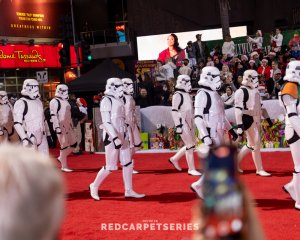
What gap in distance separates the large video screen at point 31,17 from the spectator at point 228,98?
55.7 ft

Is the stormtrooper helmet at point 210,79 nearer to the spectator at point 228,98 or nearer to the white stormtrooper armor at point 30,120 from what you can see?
the white stormtrooper armor at point 30,120

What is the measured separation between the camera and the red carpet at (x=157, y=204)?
6117 mm

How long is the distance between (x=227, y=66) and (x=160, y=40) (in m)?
9.35

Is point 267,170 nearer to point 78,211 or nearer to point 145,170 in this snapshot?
point 145,170

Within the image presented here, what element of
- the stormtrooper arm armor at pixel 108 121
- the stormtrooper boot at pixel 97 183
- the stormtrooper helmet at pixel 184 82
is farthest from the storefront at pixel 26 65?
the stormtrooper arm armor at pixel 108 121

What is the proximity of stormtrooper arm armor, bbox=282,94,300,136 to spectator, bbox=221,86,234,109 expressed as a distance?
819cm

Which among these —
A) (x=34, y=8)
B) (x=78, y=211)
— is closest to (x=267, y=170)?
(x=78, y=211)

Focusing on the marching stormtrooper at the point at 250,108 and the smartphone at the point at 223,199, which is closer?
the smartphone at the point at 223,199

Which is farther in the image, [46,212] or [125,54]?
[125,54]

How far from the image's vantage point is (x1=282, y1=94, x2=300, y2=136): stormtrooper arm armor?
6453 millimetres

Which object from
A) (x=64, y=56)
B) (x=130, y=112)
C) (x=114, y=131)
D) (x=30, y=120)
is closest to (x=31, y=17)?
(x=64, y=56)

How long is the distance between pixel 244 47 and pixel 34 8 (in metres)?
15.6

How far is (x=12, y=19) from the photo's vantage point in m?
29.3

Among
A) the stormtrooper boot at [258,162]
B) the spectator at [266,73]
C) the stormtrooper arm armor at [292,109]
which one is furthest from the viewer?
the spectator at [266,73]
